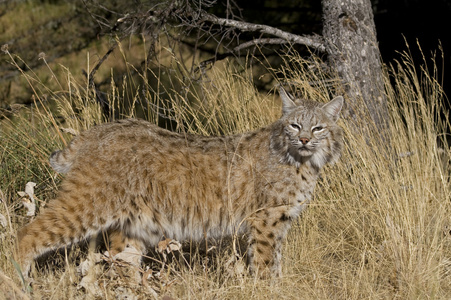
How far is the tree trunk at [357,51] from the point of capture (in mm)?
5074

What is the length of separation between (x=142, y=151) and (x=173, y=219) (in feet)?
1.73

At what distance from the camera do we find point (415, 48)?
25.1 feet

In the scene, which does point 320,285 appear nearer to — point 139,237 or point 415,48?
point 139,237

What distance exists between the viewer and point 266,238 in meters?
3.82

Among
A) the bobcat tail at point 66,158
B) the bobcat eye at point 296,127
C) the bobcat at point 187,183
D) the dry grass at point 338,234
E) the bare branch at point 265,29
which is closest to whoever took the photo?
the dry grass at point 338,234

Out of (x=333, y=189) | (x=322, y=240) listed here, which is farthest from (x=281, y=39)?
(x=322, y=240)

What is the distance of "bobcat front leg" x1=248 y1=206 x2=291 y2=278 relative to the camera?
12.6 ft

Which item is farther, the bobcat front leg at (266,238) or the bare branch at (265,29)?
the bare branch at (265,29)

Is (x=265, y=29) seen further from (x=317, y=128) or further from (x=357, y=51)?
(x=317, y=128)

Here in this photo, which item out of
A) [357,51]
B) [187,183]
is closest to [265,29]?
[357,51]

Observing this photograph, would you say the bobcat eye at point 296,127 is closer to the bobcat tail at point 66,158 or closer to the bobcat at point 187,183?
the bobcat at point 187,183

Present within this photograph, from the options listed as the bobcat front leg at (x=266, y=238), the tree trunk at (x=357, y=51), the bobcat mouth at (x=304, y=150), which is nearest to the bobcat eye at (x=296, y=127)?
the bobcat mouth at (x=304, y=150)

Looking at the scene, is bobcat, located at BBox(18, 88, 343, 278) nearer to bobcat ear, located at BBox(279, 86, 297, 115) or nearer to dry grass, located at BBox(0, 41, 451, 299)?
bobcat ear, located at BBox(279, 86, 297, 115)

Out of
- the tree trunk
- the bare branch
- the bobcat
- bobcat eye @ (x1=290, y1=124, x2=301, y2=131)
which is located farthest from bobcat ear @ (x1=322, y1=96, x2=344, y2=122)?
the bare branch
